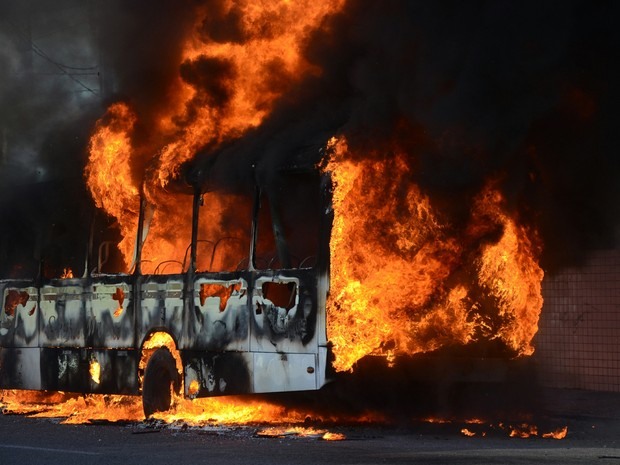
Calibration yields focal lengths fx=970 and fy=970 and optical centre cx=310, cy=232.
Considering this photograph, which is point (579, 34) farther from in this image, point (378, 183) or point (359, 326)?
point (359, 326)

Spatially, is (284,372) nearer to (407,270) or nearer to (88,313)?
(407,270)

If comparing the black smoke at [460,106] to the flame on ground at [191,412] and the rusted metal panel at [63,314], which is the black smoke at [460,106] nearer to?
the rusted metal panel at [63,314]

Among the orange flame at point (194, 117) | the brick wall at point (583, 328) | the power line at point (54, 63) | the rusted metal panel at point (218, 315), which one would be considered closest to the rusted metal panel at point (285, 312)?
the rusted metal panel at point (218, 315)

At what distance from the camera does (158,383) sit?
1220 cm

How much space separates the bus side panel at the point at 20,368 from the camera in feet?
44.7

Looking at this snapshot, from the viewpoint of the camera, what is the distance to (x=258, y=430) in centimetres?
1101

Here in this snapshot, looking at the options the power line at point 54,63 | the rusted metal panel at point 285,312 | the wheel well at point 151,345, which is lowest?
the wheel well at point 151,345

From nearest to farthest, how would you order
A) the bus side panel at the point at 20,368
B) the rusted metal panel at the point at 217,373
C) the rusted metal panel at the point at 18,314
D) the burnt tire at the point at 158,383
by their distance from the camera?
the rusted metal panel at the point at 217,373, the burnt tire at the point at 158,383, the bus side panel at the point at 20,368, the rusted metal panel at the point at 18,314

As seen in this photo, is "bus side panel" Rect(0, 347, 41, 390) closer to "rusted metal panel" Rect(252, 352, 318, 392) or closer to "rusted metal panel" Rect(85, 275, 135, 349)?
"rusted metal panel" Rect(85, 275, 135, 349)

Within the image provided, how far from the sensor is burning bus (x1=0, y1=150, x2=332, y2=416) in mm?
10555

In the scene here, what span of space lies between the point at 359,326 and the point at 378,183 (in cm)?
158

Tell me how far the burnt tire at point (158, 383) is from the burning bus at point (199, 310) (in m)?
0.01

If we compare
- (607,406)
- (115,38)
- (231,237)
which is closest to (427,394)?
(231,237)

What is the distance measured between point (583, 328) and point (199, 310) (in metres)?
6.74
